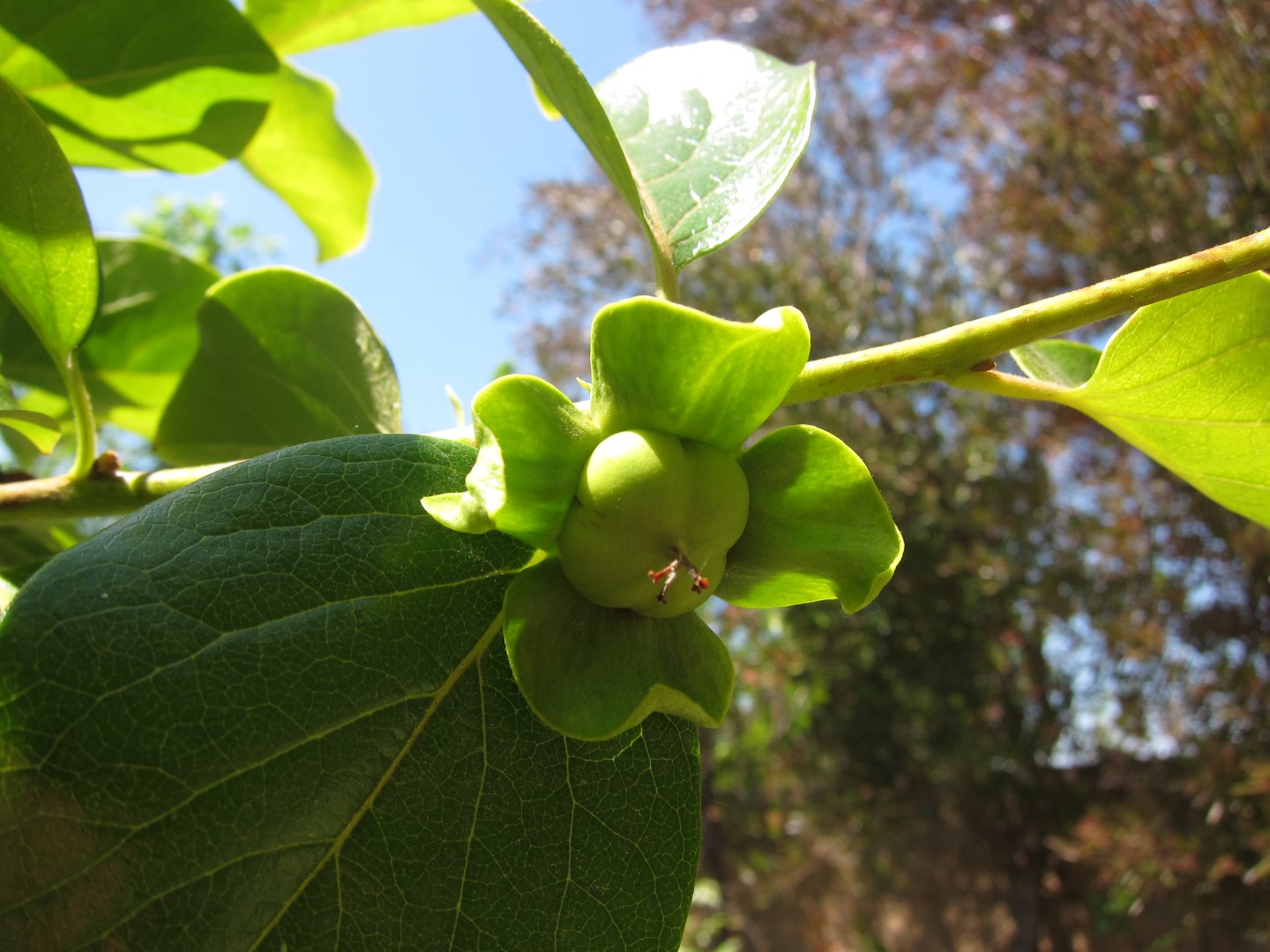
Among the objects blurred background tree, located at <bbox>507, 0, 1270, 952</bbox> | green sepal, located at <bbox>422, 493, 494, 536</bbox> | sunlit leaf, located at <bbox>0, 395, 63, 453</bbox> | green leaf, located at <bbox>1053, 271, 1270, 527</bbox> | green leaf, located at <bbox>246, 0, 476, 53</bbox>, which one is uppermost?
green leaf, located at <bbox>246, 0, 476, 53</bbox>

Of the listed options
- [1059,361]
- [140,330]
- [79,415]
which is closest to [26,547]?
[79,415]

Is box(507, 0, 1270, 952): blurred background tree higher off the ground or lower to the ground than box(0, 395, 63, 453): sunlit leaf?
lower

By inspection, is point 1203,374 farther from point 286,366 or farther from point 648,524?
point 286,366

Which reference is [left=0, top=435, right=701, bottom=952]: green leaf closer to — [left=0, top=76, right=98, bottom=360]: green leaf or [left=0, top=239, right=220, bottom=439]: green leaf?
[left=0, top=76, right=98, bottom=360]: green leaf

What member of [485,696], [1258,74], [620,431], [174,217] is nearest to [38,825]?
[485,696]

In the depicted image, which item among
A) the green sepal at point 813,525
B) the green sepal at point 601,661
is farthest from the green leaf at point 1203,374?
the green sepal at point 601,661

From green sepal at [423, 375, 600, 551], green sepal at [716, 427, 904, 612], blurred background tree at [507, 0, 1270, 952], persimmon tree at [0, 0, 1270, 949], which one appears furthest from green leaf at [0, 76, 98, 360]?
blurred background tree at [507, 0, 1270, 952]
